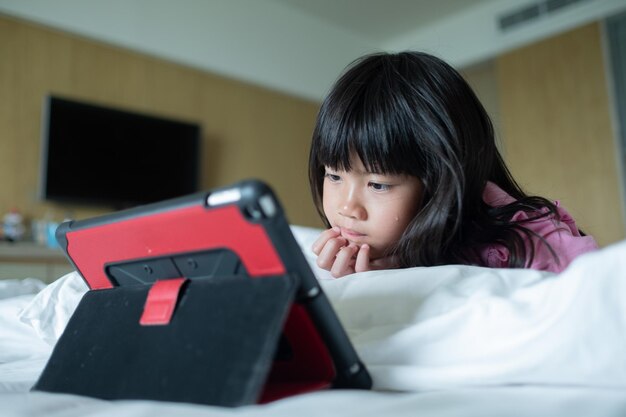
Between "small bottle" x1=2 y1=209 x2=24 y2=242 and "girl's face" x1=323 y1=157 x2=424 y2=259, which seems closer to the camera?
"girl's face" x1=323 y1=157 x2=424 y2=259

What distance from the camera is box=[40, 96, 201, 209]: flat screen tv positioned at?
9.12 ft

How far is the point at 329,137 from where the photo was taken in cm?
82

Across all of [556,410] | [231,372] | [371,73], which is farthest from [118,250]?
[371,73]

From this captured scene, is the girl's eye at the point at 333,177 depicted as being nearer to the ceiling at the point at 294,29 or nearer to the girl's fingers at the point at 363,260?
the girl's fingers at the point at 363,260

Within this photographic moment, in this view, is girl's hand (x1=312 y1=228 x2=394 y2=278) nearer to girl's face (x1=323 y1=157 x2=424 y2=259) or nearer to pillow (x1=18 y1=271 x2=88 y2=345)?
girl's face (x1=323 y1=157 x2=424 y2=259)

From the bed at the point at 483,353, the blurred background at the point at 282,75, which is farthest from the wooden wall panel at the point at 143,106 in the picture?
the bed at the point at 483,353

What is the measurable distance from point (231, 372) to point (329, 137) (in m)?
0.52

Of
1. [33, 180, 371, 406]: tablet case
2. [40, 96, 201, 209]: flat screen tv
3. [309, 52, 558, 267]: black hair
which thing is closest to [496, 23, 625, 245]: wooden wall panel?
[40, 96, 201, 209]: flat screen tv

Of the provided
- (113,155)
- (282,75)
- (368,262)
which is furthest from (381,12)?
(368,262)

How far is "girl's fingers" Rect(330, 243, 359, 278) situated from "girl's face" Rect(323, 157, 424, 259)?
3 centimetres

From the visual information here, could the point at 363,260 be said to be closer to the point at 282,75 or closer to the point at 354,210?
the point at 354,210

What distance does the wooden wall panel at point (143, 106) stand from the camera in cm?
271

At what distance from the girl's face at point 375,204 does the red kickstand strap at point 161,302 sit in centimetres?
38

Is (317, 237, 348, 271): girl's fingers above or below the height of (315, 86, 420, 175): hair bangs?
below
